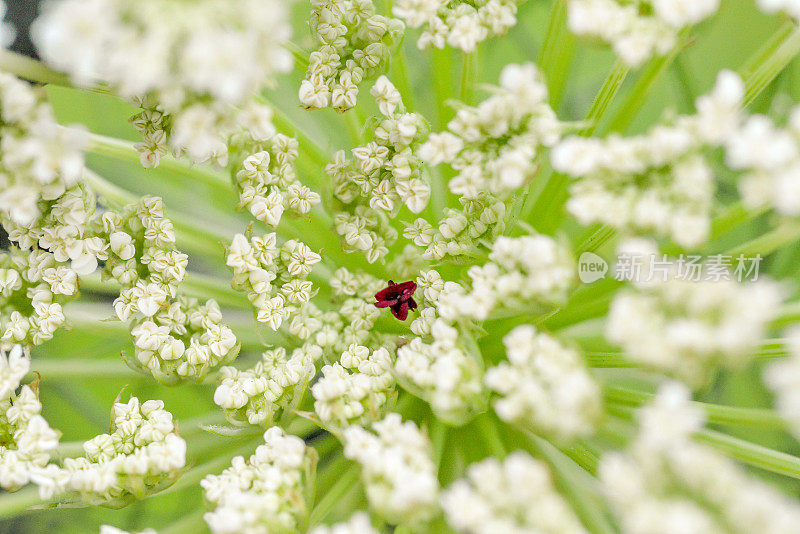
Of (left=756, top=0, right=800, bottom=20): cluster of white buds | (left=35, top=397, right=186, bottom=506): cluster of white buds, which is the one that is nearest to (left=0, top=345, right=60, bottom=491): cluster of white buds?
(left=35, top=397, right=186, bottom=506): cluster of white buds

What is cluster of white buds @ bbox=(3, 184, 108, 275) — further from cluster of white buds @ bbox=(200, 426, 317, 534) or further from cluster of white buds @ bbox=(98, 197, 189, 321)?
cluster of white buds @ bbox=(200, 426, 317, 534)

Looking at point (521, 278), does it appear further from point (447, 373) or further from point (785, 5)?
point (785, 5)

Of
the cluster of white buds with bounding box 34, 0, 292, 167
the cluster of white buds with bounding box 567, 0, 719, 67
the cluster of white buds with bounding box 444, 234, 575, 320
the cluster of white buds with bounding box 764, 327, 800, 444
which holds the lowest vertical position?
the cluster of white buds with bounding box 764, 327, 800, 444

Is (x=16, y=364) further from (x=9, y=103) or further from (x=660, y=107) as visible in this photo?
(x=660, y=107)

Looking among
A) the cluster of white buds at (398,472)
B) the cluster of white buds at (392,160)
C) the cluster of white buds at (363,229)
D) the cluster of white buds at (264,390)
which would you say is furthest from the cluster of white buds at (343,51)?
the cluster of white buds at (398,472)

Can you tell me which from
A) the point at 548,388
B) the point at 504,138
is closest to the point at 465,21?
the point at 504,138

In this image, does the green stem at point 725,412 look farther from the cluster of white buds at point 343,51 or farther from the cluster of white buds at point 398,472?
the cluster of white buds at point 343,51
